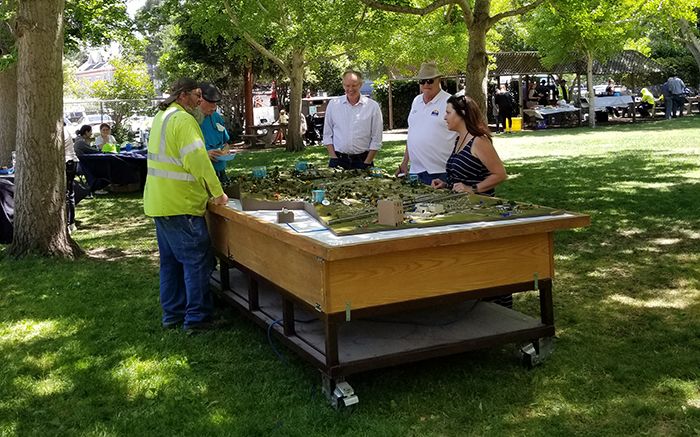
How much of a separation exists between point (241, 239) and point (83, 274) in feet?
9.80

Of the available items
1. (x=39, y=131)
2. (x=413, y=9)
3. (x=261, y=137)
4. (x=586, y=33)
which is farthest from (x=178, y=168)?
(x=261, y=137)

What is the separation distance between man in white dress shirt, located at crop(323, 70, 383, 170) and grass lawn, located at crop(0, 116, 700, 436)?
Answer: 2131 millimetres

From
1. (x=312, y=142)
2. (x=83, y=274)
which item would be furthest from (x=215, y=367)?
(x=312, y=142)

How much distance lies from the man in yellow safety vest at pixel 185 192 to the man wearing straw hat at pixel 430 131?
1854mm

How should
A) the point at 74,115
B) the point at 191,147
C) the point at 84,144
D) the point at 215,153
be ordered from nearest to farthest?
the point at 191,147 → the point at 215,153 → the point at 84,144 → the point at 74,115

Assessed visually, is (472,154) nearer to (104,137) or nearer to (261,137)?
(104,137)

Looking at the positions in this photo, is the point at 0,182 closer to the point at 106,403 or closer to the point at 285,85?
the point at 106,403

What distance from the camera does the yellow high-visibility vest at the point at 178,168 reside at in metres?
5.35

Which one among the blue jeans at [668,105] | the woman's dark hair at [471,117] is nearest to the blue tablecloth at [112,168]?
the woman's dark hair at [471,117]

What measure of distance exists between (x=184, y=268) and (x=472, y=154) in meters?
2.20

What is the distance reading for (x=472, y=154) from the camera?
17.9 ft

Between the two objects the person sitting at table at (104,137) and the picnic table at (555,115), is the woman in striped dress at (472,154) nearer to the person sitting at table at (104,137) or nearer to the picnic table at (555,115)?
the person sitting at table at (104,137)

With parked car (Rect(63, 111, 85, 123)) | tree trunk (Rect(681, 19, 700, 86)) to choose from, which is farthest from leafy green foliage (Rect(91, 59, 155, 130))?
tree trunk (Rect(681, 19, 700, 86))

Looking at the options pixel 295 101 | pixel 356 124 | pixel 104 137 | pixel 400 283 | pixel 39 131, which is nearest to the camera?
pixel 400 283
